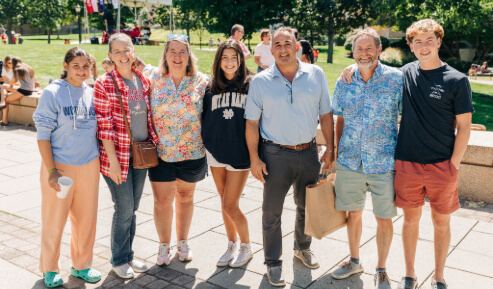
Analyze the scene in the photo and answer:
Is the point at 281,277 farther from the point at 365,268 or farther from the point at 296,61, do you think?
the point at 296,61

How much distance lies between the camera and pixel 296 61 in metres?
3.78

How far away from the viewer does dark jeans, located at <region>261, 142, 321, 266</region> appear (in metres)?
3.76

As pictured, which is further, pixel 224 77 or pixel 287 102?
pixel 224 77

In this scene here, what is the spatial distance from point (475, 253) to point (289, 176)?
79.2 inches

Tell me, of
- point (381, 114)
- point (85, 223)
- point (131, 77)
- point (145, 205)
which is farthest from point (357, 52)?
point (145, 205)

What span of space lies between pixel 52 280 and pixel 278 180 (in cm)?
201

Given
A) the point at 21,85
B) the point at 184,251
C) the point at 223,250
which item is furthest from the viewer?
the point at 21,85

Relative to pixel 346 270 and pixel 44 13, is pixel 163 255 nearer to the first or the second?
pixel 346 270

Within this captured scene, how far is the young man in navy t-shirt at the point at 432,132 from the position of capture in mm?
3271

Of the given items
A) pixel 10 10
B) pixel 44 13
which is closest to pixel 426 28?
pixel 10 10

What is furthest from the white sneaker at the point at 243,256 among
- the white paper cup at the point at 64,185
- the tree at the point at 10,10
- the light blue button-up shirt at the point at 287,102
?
the tree at the point at 10,10

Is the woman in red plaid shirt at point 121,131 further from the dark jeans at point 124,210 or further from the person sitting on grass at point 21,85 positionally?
the person sitting on grass at point 21,85

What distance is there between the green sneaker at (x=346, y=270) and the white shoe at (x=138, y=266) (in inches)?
64.0

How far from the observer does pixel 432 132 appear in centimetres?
337
